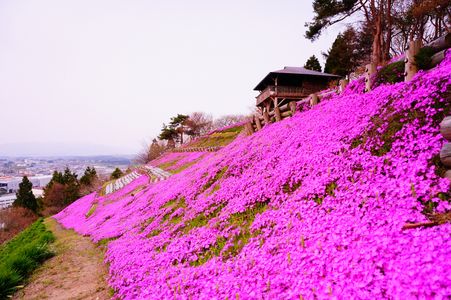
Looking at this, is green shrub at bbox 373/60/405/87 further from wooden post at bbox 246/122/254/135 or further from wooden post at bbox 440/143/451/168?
wooden post at bbox 246/122/254/135

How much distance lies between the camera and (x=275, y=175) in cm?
922

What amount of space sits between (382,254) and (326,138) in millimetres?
6245

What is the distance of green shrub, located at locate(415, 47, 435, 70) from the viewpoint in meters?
9.07

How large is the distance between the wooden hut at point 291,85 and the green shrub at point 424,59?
3194 cm

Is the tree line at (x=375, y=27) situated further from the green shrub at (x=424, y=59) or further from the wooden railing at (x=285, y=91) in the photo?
the wooden railing at (x=285, y=91)

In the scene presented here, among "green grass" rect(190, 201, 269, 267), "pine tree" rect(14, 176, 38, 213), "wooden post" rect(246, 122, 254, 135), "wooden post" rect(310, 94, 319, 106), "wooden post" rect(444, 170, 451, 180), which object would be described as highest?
"wooden post" rect(310, 94, 319, 106)

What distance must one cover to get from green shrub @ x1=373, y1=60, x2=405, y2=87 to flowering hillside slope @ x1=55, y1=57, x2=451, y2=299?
1.59 meters

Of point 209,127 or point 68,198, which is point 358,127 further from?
point 209,127

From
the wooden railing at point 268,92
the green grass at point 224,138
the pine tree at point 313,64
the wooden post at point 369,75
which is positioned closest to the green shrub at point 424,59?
the wooden post at point 369,75

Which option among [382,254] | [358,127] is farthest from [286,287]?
[358,127]

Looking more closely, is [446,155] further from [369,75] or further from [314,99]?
[314,99]

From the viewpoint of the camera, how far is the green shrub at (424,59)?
9.07 m

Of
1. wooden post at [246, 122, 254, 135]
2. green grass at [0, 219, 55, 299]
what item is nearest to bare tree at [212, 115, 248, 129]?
wooden post at [246, 122, 254, 135]

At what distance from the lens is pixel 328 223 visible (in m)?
5.32
